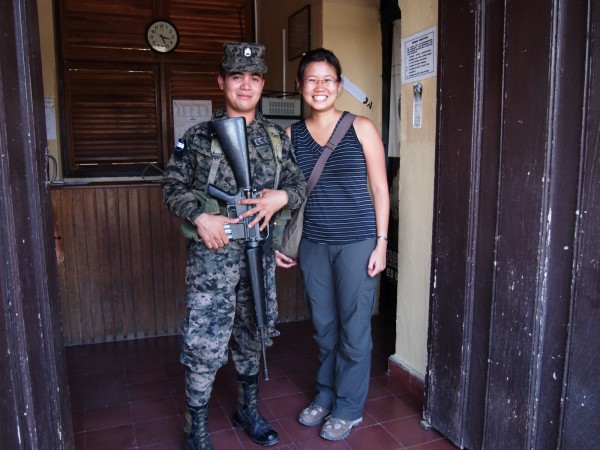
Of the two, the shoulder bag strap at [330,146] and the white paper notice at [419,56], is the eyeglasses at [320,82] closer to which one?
Answer: the shoulder bag strap at [330,146]

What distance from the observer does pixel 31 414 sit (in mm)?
1350

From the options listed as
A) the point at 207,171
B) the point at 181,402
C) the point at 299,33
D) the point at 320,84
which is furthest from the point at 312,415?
the point at 299,33

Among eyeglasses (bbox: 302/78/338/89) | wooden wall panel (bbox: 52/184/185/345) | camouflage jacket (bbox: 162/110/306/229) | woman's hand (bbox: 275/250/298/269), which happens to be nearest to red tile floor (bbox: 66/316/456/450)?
wooden wall panel (bbox: 52/184/185/345)

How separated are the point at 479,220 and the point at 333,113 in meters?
0.70

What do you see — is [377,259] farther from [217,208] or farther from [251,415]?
[251,415]

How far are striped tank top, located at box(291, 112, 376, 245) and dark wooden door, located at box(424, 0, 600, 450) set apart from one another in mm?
303

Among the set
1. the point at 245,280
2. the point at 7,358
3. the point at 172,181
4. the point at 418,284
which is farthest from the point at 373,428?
the point at 7,358

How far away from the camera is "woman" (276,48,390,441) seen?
2100 mm

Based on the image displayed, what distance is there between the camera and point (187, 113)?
Answer: 5047 mm

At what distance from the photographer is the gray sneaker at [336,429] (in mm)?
2199

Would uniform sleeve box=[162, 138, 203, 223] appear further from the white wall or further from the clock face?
the clock face

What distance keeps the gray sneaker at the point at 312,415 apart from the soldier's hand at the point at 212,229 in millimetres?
913

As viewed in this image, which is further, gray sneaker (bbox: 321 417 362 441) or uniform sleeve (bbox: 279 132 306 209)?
gray sneaker (bbox: 321 417 362 441)

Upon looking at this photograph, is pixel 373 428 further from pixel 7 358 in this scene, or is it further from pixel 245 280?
pixel 7 358
